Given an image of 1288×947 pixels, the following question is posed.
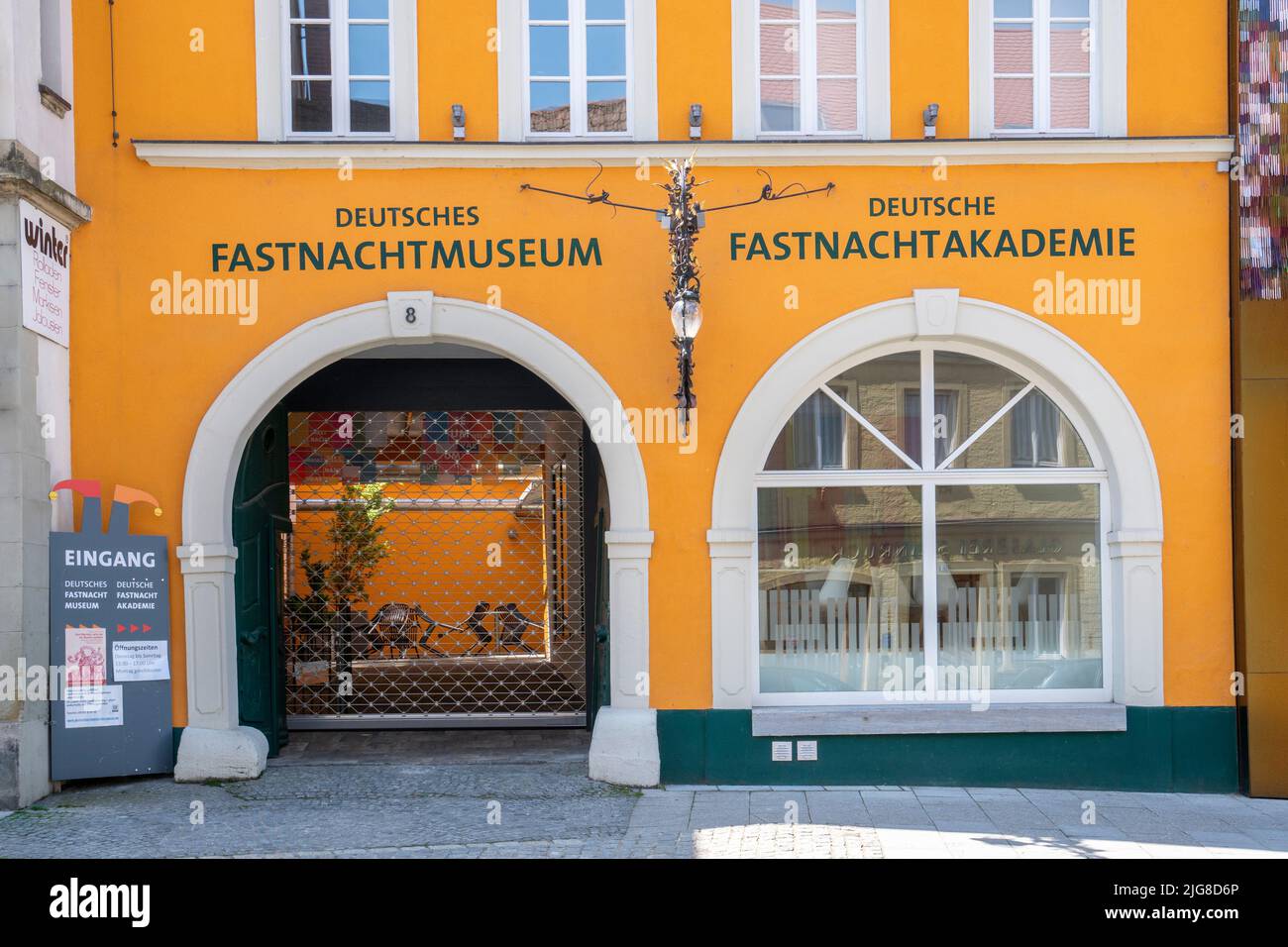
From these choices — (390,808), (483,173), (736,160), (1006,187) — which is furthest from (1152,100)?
(390,808)

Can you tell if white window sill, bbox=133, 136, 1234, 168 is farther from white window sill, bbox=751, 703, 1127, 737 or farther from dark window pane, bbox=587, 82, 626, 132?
white window sill, bbox=751, 703, 1127, 737

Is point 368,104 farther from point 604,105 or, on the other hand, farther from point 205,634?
point 205,634

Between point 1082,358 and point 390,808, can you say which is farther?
point 1082,358

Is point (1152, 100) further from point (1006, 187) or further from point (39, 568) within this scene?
point (39, 568)

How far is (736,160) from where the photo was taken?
28.6ft

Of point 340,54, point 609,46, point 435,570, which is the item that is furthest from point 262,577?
point 609,46

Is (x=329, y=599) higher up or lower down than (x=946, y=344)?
lower down

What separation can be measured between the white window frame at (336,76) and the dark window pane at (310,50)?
0.15 feet

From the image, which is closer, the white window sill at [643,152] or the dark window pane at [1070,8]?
the white window sill at [643,152]

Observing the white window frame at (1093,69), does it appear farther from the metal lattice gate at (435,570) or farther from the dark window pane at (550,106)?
the metal lattice gate at (435,570)

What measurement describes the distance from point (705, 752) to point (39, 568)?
4.57 meters

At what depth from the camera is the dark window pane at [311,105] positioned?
889 centimetres

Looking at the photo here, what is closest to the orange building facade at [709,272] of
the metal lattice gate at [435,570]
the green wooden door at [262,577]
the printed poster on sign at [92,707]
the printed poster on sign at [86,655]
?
the green wooden door at [262,577]

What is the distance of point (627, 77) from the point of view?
8820mm
